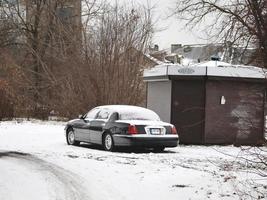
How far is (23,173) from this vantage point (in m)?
12.8

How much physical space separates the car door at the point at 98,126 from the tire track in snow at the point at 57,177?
2.61 m

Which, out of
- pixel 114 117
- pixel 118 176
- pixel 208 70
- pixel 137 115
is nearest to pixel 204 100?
pixel 208 70

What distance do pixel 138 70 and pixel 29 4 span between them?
15220mm

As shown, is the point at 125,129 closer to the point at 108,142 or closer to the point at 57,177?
the point at 108,142

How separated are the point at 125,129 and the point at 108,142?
87cm

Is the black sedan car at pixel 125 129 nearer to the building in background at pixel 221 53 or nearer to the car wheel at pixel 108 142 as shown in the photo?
the car wheel at pixel 108 142

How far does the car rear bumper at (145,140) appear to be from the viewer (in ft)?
56.4

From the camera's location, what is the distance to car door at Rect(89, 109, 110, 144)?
60.6 feet

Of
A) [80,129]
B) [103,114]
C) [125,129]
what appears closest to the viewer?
[125,129]

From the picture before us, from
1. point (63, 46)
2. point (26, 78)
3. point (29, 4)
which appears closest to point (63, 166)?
point (63, 46)

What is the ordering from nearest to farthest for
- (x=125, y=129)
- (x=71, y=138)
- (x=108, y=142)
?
(x=125, y=129)
(x=108, y=142)
(x=71, y=138)

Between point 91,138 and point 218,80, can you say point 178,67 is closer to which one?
point 218,80

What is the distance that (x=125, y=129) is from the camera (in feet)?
57.2

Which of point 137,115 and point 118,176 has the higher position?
point 137,115
